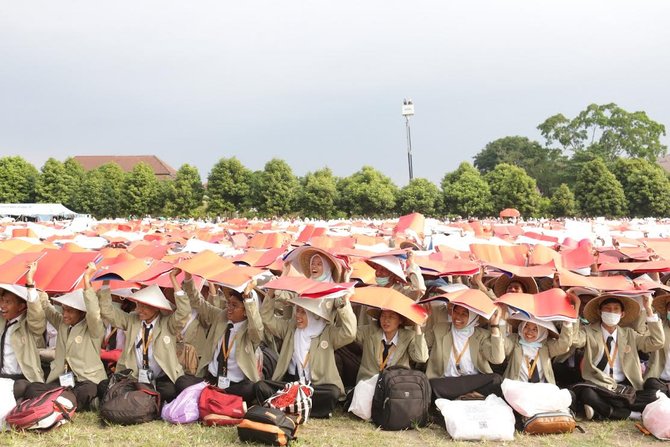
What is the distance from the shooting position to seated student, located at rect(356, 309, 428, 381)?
5562mm

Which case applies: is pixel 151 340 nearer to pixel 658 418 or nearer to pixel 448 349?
pixel 448 349

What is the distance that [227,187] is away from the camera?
50844mm

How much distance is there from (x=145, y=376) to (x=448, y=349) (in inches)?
119

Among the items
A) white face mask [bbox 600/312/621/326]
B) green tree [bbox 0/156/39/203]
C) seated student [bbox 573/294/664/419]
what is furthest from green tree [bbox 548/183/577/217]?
green tree [bbox 0/156/39/203]

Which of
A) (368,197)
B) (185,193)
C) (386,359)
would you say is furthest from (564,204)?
(386,359)

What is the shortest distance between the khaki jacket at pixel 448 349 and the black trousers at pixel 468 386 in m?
0.13

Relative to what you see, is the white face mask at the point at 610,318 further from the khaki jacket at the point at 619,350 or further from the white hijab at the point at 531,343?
the white hijab at the point at 531,343

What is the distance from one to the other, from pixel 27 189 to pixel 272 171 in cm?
3215

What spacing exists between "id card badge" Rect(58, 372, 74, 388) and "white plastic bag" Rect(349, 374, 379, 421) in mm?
2728

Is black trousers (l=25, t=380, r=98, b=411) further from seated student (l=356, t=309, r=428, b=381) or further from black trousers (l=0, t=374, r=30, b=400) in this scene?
seated student (l=356, t=309, r=428, b=381)

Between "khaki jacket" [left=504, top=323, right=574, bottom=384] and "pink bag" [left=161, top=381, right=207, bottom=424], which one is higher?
"khaki jacket" [left=504, top=323, right=574, bottom=384]

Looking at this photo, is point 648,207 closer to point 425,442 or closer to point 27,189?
point 425,442

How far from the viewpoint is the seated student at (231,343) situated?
559cm

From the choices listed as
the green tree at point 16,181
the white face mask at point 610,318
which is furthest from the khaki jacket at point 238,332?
the green tree at point 16,181
